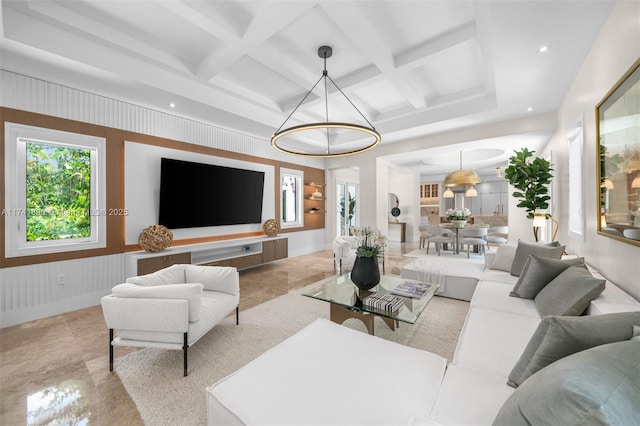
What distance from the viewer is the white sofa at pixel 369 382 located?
3.67 ft

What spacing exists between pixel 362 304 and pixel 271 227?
3.87 meters

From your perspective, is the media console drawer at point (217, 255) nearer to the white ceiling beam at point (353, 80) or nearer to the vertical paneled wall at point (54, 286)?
the vertical paneled wall at point (54, 286)

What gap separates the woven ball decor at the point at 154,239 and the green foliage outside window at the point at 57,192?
0.67 m

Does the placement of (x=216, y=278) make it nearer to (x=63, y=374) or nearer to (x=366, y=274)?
(x=63, y=374)

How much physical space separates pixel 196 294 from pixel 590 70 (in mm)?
4288

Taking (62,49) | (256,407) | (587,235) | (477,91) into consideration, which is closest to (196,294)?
(256,407)

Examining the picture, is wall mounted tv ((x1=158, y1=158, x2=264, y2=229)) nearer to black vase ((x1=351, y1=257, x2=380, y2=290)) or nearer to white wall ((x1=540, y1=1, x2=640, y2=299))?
black vase ((x1=351, y1=257, x2=380, y2=290))

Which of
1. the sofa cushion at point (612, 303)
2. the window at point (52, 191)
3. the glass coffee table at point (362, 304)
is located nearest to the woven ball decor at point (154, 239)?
the window at point (52, 191)

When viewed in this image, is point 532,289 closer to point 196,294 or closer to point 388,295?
point 388,295

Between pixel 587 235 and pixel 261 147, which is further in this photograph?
pixel 261 147

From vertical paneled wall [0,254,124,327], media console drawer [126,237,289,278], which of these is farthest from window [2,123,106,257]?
media console drawer [126,237,289,278]

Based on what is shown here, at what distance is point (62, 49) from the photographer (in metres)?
2.64

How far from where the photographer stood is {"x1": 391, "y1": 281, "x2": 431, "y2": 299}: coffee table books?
2.60 metres

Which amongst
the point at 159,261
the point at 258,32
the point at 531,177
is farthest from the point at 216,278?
the point at 531,177
